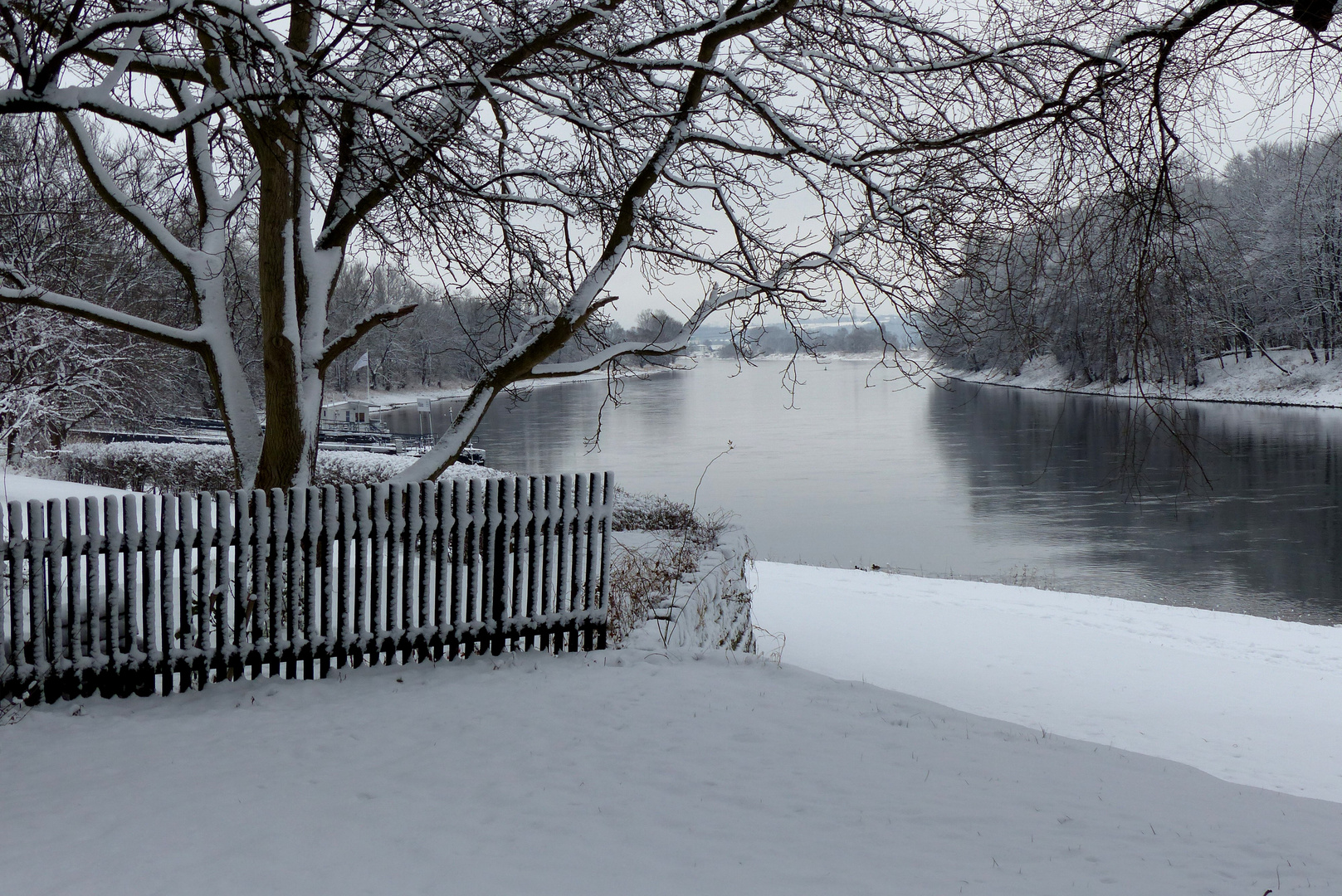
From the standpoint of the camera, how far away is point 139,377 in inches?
1100

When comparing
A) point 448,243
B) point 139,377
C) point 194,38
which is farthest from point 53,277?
point 448,243

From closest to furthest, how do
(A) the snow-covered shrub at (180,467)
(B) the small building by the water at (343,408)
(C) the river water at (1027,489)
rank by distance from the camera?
1. (C) the river water at (1027,489)
2. (A) the snow-covered shrub at (180,467)
3. (B) the small building by the water at (343,408)

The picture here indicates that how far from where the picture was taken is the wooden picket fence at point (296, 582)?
6.13 meters

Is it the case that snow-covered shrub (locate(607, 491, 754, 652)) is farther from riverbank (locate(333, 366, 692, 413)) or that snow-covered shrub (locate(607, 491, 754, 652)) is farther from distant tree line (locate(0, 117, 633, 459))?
riverbank (locate(333, 366, 692, 413))

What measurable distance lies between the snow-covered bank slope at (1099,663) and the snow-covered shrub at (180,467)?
1151 cm

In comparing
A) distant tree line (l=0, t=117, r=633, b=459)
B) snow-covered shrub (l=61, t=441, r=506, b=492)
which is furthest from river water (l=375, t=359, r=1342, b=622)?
distant tree line (l=0, t=117, r=633, b=459)

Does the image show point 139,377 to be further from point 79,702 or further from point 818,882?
point 818,882

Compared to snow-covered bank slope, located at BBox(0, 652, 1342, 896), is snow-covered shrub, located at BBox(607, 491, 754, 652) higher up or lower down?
higher up

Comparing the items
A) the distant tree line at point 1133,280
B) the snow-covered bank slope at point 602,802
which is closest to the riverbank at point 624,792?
the snow-covered bank slope at point 602,802

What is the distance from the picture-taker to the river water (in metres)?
17.3

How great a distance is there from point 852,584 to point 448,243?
1000cm

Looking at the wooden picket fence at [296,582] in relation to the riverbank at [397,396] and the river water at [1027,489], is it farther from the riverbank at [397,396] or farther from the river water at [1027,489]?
the riverbank at [397,396]

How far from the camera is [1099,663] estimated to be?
11.0 metres

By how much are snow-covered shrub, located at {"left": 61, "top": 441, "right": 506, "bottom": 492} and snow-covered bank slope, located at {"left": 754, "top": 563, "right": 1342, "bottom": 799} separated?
11.5 metres
